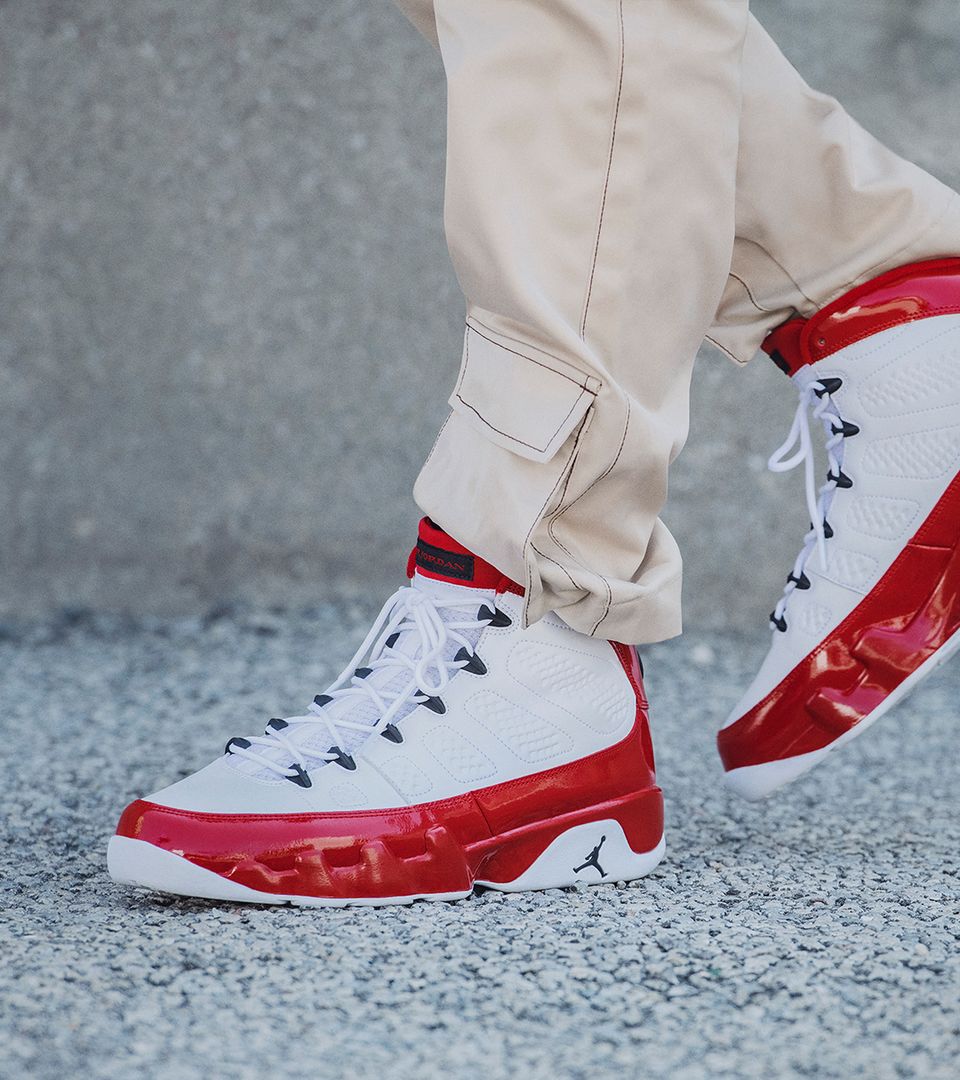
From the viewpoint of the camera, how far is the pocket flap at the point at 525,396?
0.98 m

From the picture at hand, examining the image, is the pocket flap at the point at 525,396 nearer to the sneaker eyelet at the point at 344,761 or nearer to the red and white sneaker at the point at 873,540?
the sneaker eyelet at the point at 344,761

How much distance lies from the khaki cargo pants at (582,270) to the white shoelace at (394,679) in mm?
94

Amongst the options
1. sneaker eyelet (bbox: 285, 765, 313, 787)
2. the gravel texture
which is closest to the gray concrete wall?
the gravel texture

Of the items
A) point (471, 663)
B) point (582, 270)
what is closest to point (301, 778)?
point (471, 663)

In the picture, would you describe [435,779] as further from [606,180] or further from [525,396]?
[606,180]

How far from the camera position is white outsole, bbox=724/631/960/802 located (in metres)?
1.21

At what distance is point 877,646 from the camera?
1223mm

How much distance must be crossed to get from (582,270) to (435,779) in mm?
419

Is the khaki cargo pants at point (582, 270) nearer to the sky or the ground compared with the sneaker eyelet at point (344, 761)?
nearer to the sky

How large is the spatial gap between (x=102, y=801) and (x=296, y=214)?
1329 millimetres

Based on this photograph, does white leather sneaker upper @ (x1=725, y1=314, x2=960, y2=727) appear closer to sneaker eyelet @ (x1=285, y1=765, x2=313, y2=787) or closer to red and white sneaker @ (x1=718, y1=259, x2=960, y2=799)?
red and white sneaker @ (x1=718, y1=259, x2=960, y2=799)

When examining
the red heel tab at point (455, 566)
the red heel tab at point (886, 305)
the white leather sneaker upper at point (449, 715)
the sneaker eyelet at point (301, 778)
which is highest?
the red heel tab at point (886, 305)

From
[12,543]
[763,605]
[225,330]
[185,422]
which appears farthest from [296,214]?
[763,605]

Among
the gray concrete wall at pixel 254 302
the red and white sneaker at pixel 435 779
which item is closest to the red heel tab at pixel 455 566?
the red and white sneaker at pixel 435 779
